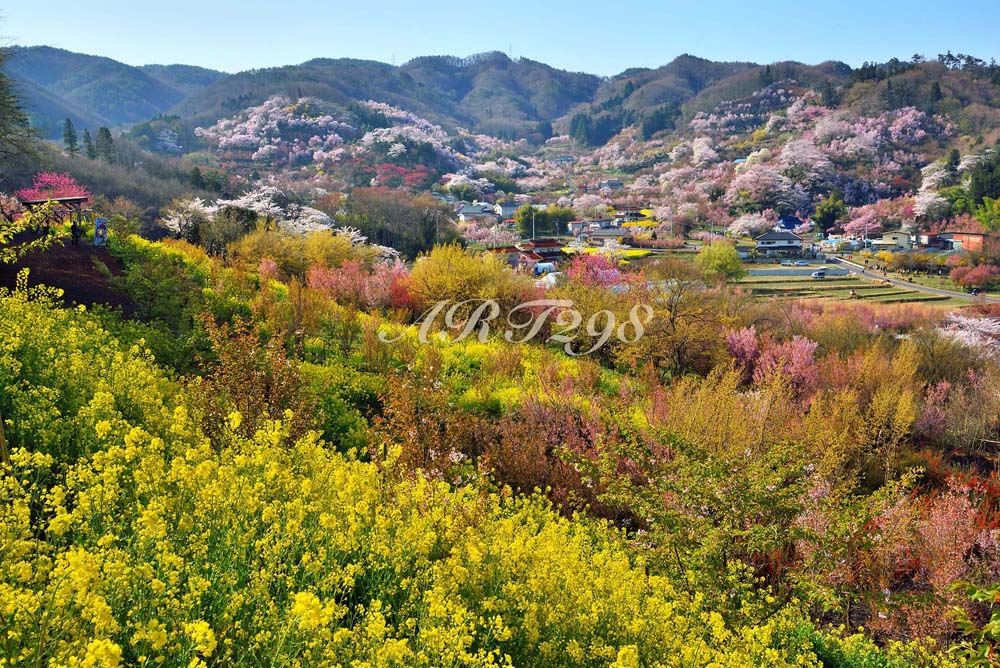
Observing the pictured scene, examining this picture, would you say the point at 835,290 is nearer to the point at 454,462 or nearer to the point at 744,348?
the point at 744,348

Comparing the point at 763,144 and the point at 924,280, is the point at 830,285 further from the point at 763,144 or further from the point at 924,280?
the point at 763,144

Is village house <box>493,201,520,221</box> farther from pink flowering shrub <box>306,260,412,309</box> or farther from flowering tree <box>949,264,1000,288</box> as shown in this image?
pink flowering shrub <box>306,260,412,309</box>

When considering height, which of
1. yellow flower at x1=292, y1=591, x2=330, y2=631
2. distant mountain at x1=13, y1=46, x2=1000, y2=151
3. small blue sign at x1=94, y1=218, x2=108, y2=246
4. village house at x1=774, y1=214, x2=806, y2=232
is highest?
distant mountain at x1=13, y1=46, x2=1000, y2=151

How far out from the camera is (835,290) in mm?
43031

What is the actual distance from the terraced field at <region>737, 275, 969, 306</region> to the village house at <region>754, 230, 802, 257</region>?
14.1m

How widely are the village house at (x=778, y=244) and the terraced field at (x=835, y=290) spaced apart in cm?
1414

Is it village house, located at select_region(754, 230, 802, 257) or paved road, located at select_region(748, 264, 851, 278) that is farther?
village house, located at select_region(754, 230, 802, 257)

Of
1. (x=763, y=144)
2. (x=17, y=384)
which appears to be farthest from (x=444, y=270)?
(x=763, y=144)

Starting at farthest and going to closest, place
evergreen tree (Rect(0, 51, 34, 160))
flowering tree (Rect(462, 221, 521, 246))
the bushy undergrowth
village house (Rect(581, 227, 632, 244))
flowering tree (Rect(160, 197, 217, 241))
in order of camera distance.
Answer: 1. village house (Rect(581, 227, 632, 244))
2. flowering tree (Rect(462, 221, 521, 246))
3. flowering tree (Rect(160, 197, 217, 241))
4. evergreen tree (Rect(0, 51, 34, 160))
5. the bushy undergrowth

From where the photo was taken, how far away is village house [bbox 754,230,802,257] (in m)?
62.7

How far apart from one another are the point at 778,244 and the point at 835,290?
21848mm

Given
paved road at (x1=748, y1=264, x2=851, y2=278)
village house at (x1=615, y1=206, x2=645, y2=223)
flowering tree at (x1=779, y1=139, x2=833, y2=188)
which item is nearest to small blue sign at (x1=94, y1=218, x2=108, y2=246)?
paved road at (x1=748, y1=264, x2=851, y2=278)

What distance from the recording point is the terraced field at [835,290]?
40.4m

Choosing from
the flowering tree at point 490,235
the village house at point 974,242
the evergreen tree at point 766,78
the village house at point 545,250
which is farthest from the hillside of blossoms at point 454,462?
the evergreen tree at point 766,78
